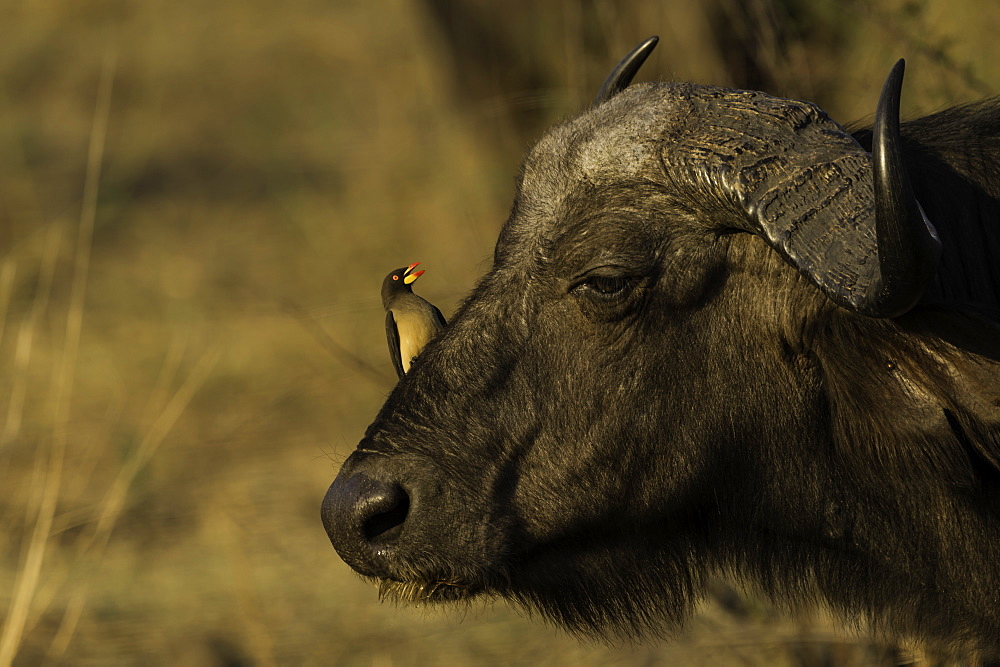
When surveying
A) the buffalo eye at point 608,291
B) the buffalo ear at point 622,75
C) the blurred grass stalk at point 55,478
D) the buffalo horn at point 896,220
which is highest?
the buffalo ear at point 622,75

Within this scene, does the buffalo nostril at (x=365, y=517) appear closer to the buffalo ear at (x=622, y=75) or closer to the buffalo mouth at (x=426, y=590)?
the buffalo mouth at (x=426, y=590)

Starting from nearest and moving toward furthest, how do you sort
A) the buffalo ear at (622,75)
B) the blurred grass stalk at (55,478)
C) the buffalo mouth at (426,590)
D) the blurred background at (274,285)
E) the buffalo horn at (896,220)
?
1. the buffalo horn at (896,220)
2. the buffalo mouth at (426,590)
3. the buffalo ear at (622,75)
4. the blurred grass stalk at (55,478)
5. the blurred background at (274,285)

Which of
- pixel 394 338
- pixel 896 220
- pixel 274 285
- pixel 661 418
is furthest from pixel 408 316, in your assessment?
pixel 274 285

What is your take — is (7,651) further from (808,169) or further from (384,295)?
(808,169)

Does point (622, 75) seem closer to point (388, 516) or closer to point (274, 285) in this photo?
point (388, 516)

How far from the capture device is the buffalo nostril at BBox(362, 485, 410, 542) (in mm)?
2652

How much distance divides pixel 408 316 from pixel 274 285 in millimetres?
7719

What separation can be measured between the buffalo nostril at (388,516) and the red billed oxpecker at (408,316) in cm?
58

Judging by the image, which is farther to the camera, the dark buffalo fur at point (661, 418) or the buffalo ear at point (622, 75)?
the buffalo ear at point (622, 75)

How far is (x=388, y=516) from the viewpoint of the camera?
2.72 meters

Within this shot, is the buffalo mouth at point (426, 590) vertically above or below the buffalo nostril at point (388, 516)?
below

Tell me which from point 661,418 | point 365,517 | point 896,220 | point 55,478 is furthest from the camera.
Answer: point 55,478

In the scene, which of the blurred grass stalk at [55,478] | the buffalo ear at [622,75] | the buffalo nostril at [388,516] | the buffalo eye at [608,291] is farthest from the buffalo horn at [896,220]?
the blurred grass stalk at [55,478]

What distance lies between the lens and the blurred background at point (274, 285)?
15.4 feet
